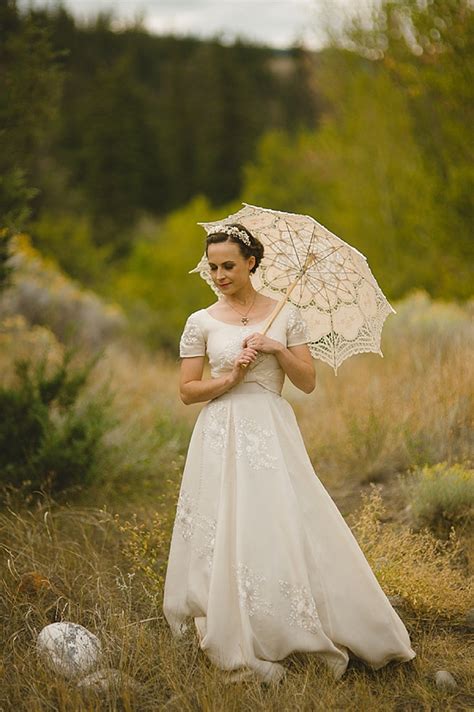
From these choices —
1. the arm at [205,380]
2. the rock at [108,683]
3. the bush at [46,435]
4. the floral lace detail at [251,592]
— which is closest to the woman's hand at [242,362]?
the arm at [205,380]

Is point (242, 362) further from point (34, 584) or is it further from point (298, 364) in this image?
point (34, 584)

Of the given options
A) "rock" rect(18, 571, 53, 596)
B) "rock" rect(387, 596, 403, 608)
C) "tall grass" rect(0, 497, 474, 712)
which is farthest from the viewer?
"rock" rect(387, 596, 403, 608)

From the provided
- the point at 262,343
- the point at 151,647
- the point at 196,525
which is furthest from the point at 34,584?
the point at 262,343

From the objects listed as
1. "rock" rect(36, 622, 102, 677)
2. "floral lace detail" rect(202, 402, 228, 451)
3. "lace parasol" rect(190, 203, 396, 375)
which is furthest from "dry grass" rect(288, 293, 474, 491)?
"rock" rect(36, 622, 102, 677)

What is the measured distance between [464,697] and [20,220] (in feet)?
15.0

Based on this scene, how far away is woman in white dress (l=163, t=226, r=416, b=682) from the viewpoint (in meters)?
3.29

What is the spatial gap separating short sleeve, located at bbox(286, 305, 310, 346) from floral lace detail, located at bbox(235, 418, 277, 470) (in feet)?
1.39

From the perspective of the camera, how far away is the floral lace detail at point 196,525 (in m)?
3.44

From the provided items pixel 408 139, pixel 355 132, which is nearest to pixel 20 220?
pixel 408 139

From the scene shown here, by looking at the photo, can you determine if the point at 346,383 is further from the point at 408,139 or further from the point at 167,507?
the point at 408,139

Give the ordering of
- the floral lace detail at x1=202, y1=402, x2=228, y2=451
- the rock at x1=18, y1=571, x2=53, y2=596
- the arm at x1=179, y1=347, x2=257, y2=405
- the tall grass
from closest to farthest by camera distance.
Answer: the tall grass, the arm at x1=179, y1=347, x2=257, y2=405, the floral lace detail at x1=202, y1=402, x2=228, y2=451, the rock at x1=18, y1=571, x2=53, y2=596

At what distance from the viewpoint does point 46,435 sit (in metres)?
5.61

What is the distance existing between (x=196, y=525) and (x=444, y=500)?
208 centimetres

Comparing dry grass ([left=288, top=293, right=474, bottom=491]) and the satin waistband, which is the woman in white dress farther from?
dry grass ([left=288, top=293, right=474, bottom=491])
